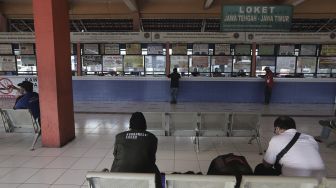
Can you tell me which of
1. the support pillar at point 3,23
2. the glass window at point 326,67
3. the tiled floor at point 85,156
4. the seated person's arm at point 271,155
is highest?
the support pillar at point 3,23

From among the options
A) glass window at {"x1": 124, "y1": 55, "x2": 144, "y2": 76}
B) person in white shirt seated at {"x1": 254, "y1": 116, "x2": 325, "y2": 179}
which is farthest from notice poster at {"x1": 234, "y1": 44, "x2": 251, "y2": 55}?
person in white shirt seated at {"x1": 254, "y1": 116, "x2": 325, "y2": 179}

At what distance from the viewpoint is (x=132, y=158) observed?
225 cm

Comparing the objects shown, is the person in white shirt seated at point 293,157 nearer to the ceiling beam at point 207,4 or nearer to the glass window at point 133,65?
the ceiling beam at point 207,4

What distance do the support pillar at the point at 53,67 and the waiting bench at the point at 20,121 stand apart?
15 centimetres

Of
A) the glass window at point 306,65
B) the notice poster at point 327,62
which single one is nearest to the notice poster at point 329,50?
the notice poster at point 327,62

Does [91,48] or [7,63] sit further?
[7,63]

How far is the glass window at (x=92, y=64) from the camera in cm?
1007

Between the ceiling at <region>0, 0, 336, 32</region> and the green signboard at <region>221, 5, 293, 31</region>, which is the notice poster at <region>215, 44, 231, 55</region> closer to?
the ceiling at <region>0, 0, 336, 32</region>

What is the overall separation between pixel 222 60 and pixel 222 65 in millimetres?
202

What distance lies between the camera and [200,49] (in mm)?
9891

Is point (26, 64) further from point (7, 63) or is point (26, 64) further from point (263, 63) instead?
point (263, 63)

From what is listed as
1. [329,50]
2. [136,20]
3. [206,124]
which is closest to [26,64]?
[136,20]

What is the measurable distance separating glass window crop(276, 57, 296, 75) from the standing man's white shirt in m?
8.63

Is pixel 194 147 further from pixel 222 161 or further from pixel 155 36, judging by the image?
pixel 155 36
